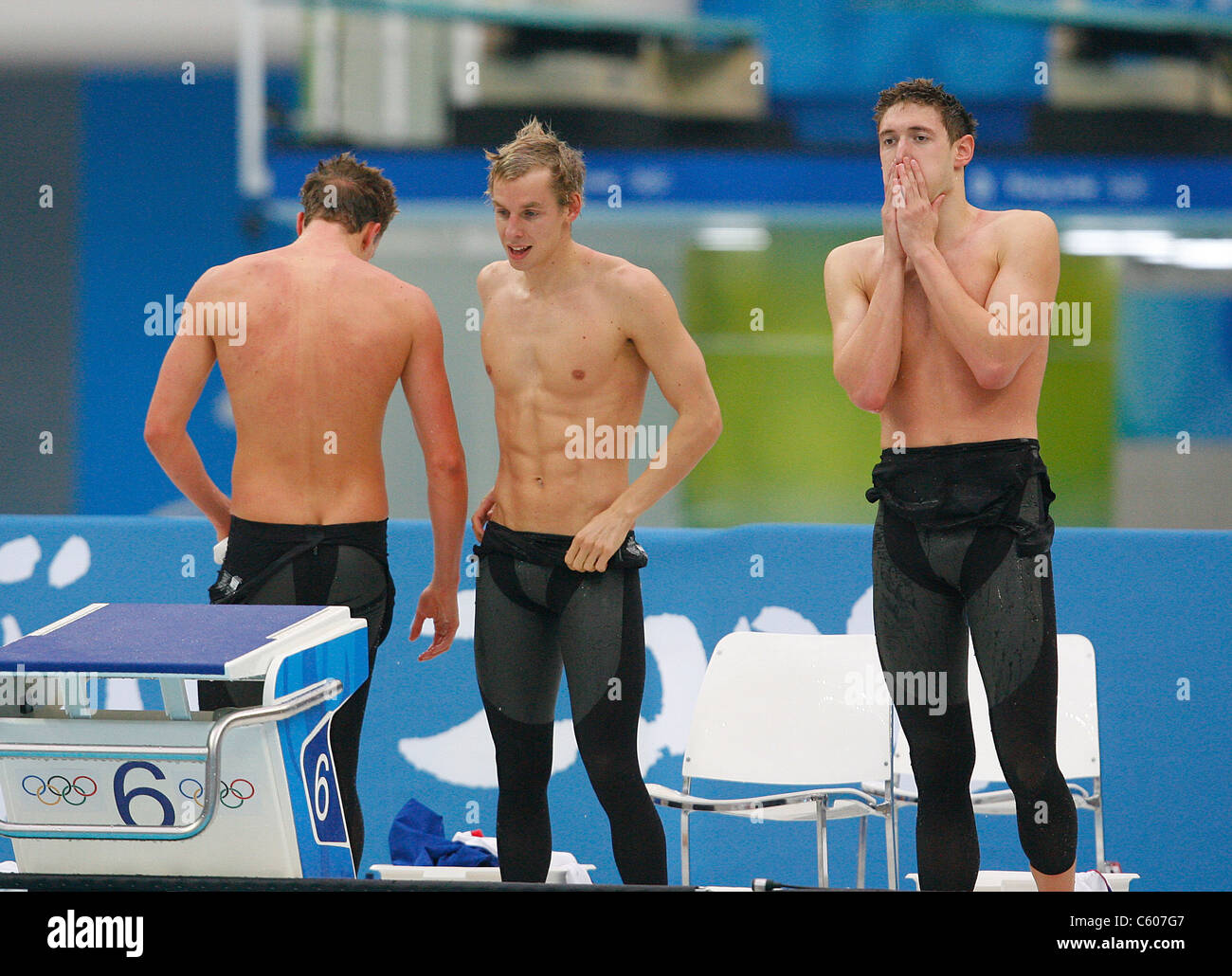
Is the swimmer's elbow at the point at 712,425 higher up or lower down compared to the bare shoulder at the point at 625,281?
lower down

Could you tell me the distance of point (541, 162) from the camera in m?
3.12

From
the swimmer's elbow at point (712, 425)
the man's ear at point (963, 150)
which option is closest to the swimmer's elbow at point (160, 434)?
the swimmer's elbow at point (712, 425)

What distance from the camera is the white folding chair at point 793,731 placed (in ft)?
10.8

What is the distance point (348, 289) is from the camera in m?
3.31

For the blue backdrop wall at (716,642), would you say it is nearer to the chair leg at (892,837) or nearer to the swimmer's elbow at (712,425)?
the chair leg at (892,837)

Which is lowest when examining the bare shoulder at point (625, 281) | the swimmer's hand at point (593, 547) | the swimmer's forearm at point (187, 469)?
the swimmer's hand at point (593, 547)

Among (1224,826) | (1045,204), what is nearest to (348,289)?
(1224,826)

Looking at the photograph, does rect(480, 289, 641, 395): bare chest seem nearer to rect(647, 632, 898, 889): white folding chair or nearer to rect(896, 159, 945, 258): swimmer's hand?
rect(896, 159, 945, 258): swimmer's hand

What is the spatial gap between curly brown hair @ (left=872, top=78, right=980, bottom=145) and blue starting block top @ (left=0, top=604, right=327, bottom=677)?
1.62m

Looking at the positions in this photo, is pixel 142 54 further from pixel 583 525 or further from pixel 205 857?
pixel 205 857

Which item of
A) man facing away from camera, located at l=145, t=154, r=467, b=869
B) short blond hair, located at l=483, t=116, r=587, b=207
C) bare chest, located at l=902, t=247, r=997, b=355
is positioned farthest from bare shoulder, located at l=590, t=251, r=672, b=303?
bare chest, located at l=902, t=247, r=997, b=355

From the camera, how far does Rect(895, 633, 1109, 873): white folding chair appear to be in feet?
10.8

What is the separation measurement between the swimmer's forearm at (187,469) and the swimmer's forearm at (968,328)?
174cm

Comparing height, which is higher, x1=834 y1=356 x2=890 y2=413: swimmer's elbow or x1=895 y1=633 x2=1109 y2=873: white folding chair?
x1=834 y1=356 x2=890 y2=413: swimmer's elbow
